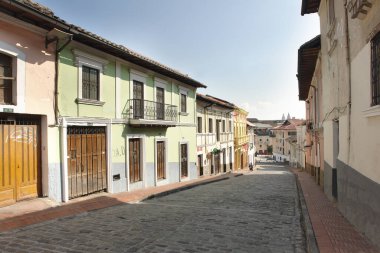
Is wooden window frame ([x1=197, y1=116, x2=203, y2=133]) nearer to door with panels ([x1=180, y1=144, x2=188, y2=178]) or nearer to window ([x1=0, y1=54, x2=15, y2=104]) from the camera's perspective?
door with panels ([x1=180, y1=144, x2=188, y2=178])

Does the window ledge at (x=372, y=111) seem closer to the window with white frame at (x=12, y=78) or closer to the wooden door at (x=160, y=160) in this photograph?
the window with white frame at (x=12, y=78)

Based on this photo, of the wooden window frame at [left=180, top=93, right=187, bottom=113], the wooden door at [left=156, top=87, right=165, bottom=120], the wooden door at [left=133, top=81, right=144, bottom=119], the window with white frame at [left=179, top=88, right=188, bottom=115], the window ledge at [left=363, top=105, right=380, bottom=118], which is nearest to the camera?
the window ledge at [left=363, top=105, right=380, bottom=118]

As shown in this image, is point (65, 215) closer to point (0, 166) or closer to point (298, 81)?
point (0, 166)

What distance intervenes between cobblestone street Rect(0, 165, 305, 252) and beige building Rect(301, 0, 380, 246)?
1267mm

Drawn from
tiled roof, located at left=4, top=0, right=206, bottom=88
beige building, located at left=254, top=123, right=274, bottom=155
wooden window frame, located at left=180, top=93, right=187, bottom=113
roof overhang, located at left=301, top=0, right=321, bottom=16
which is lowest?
beige building, located at left=254, top=123, right=274, bottom=155

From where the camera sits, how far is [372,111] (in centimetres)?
519

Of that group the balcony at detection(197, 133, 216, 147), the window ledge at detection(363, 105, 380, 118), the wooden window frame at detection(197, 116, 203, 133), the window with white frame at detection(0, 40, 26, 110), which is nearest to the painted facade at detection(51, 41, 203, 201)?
the window with white frame at detection(0, 40, 26, 110)

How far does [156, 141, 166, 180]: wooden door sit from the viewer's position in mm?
15156

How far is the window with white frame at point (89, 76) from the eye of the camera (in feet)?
32.9

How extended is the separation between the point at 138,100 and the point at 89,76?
9.22ft

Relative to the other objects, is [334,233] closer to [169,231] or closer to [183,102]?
[169,231]

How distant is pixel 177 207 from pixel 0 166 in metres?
4.61

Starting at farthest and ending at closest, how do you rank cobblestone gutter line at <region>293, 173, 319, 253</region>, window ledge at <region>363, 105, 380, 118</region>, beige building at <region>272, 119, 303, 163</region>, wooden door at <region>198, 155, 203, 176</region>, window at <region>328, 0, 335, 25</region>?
beige building at <region>272, 119, 303, 163</region>, wooden door at <region>198, 155, 203, 176</region>, window at <region>328, 0, 335, 25</region>, cobblestone gutter line at <region>293, 173, 319, 253</region>, window ledge at <region>363, 105, 380, 118</region>

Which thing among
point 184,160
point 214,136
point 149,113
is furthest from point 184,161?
point 214,136
